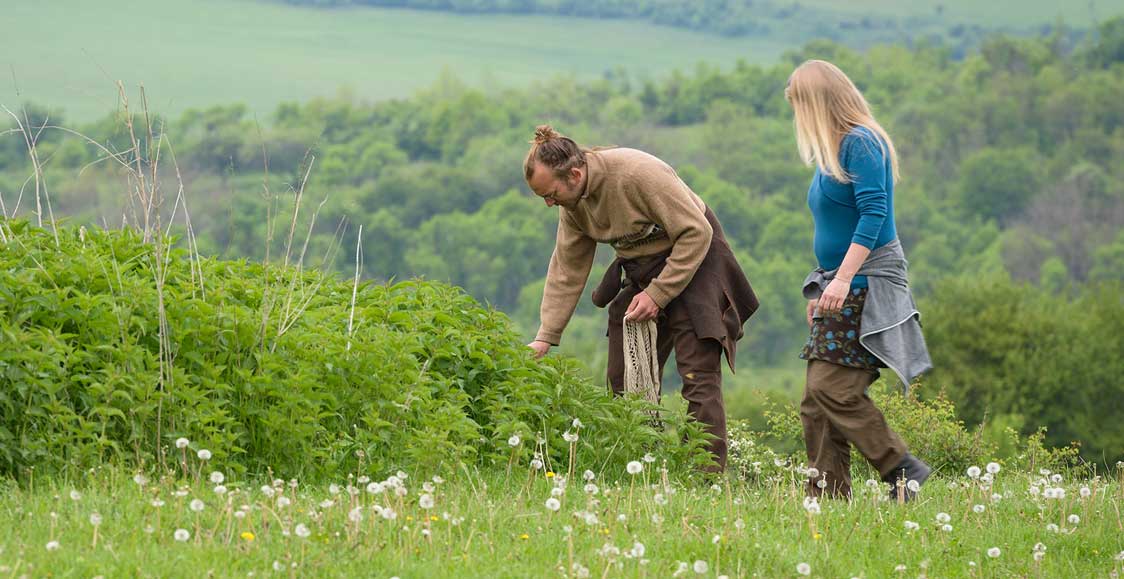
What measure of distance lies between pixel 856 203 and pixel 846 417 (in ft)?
3.10

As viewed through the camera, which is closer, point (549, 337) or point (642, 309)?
point (642, 309)

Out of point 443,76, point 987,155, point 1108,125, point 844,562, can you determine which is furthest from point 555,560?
point 443,76

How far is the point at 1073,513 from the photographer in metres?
5.35

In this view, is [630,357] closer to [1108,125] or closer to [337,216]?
[337,216]

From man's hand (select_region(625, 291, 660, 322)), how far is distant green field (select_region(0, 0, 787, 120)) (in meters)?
81.3

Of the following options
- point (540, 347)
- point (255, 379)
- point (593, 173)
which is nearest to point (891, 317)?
point (593, 173)

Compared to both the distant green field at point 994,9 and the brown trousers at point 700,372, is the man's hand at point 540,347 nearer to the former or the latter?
the brown trousers at point 700,372

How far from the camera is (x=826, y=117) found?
5.86 meters

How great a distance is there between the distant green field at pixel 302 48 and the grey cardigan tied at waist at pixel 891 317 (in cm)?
8218

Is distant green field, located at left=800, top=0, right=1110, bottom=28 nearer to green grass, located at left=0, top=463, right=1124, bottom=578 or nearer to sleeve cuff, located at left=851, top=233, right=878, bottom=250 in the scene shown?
sleeve cuff, located at left=851, top=233, right=878, bottom=250

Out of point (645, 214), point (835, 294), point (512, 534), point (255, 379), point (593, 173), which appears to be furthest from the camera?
point (645, 214)

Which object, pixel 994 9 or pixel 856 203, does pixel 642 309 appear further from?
pixel 994 9

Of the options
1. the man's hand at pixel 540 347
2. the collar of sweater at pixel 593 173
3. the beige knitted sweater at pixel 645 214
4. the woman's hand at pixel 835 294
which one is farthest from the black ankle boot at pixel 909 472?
the collar of sweater at pixel 593 173

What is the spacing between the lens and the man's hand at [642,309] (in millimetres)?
6316
